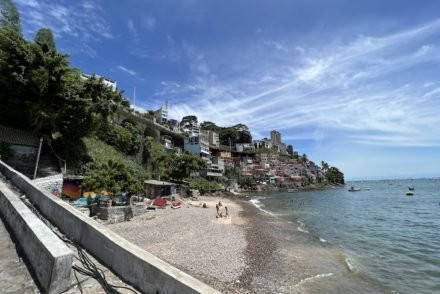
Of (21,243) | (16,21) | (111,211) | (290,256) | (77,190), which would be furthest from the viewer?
(16,21)

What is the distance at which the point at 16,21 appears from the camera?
1390 inches

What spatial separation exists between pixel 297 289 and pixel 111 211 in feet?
Answer: 51.5

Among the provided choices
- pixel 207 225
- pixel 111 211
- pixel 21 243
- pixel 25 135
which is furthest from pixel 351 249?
pixel 25 135

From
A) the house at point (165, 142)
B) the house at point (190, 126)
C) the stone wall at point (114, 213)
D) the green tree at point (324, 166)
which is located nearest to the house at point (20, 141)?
the stone wall at point (114, 213)

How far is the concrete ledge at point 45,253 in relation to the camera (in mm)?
3838

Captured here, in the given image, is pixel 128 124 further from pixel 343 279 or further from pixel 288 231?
pixel 343 279

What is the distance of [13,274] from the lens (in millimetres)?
4547

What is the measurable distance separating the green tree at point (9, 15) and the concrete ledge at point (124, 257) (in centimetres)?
3823

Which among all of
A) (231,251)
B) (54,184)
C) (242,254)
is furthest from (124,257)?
(54,184)

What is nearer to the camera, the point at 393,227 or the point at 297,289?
the point at 297,289

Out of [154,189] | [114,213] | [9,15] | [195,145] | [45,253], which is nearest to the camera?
[45,253]

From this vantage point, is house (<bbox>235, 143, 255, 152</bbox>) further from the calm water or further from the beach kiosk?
the calm water

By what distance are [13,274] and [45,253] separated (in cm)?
108

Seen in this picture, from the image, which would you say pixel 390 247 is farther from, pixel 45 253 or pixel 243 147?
pixel 243 147
